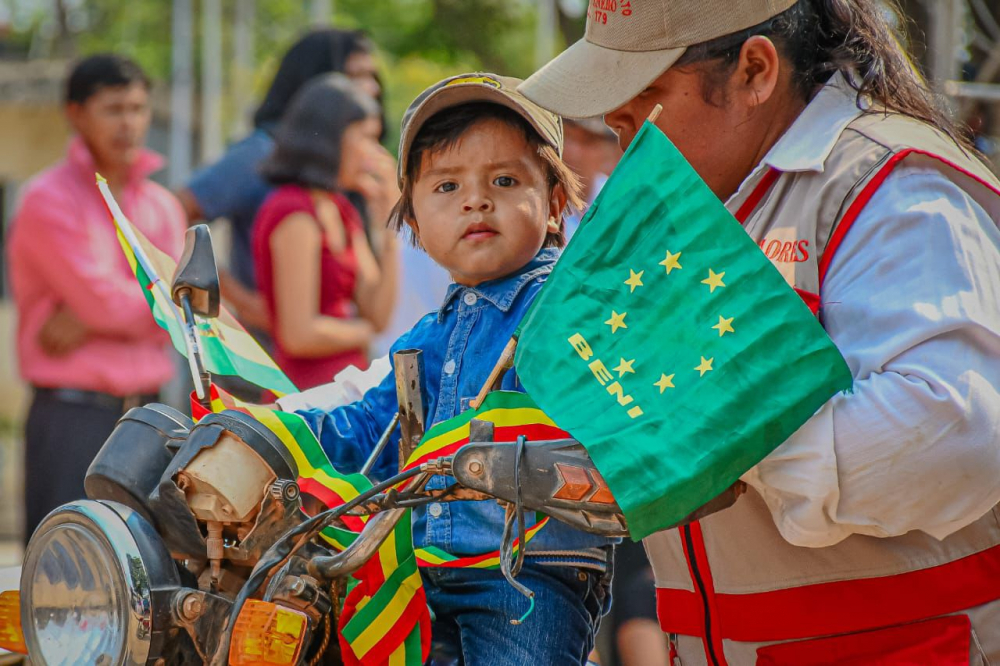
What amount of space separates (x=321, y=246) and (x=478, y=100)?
2.56 metres

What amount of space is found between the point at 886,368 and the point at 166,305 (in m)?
1.29

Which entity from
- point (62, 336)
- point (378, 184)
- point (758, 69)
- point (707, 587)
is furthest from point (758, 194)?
point (62, 336)

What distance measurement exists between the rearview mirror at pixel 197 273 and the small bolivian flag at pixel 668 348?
0.74m

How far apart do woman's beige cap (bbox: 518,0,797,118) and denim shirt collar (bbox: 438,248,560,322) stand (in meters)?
0.41

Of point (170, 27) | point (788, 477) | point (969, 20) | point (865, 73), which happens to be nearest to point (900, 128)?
point (865, 73)

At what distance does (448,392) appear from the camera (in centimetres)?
246

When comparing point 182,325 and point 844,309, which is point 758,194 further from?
point 182,325

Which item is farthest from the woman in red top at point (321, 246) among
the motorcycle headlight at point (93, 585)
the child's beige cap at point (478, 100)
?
A: the motorcycle headlight at point (93, 585)

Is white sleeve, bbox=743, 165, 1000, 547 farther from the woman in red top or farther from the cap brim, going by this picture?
the woman in red top

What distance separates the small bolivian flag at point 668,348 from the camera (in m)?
1.67

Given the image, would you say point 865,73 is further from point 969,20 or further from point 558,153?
point 969,20

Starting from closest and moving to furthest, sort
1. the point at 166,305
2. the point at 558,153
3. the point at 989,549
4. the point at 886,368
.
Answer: the point at 886,368 < the point at 989,549 < the point at 166,305 < the point at 558,153

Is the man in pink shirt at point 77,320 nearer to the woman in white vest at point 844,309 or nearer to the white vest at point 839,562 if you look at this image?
the woman in white vest at point 844,309

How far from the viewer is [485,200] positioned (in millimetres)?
2443
